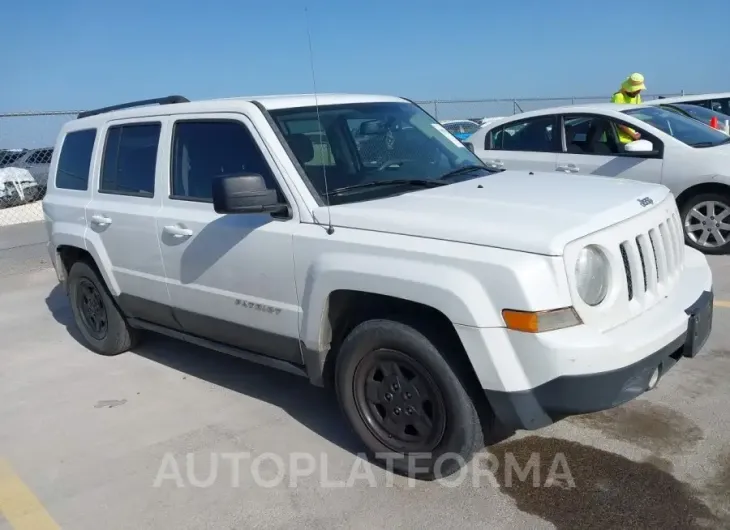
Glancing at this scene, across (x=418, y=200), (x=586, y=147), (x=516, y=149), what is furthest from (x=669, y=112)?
(x=418, y=200)

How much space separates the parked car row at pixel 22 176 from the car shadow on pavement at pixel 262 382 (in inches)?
353

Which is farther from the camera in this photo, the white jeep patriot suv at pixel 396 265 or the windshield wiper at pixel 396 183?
the windshield wiper at pixel 396 183

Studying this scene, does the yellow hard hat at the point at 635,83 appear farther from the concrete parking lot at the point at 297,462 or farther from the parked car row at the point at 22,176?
the parked car row at the point at 22,176

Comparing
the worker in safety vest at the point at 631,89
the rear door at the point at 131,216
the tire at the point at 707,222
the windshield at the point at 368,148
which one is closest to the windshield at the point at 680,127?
the tire at the point at 707,222

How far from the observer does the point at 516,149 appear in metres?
8.54

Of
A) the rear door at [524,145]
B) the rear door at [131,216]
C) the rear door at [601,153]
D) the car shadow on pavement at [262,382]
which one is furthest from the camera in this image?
the rear door at [524,145]

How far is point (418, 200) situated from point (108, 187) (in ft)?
8.51

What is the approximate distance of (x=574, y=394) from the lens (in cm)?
287

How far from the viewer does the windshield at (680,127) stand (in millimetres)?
7641

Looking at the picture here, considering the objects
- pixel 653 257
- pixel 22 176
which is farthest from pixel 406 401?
pixel 22 176

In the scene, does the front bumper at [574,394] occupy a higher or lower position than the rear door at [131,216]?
lower

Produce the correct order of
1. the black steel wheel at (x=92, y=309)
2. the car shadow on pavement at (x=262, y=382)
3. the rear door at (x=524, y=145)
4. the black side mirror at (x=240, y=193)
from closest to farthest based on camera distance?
the black side mirror at (x=240, y=193) < the car shadow on pavement at (x=262, y=382) < the black steel wheel at (x=92, y=309) < the rear door at (x=524, y=145)

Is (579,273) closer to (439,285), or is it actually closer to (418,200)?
(439,285)

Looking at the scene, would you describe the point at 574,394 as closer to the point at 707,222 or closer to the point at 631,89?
the point at 707,222
